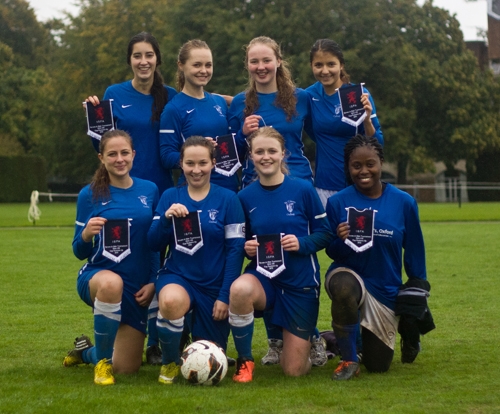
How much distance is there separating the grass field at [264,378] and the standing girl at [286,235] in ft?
0.95

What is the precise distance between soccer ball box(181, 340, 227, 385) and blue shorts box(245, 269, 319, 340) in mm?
577

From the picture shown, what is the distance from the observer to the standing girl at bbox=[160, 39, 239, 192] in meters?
6.35

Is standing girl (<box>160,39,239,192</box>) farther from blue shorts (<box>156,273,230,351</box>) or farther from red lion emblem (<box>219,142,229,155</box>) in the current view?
blue shorts (<box>156,273,230,351</box>)

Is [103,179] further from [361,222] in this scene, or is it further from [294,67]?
[294,67]

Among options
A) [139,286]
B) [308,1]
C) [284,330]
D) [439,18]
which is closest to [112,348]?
[139,286]

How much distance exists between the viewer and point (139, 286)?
19.8ft

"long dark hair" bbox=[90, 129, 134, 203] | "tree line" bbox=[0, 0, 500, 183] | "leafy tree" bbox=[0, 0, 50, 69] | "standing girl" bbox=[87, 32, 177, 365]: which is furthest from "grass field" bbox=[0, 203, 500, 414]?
"leafy tree" bbox=[0, 0, 50, 69]

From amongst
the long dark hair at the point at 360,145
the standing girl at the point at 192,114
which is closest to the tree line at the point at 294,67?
the standing girl at the point at 192,114

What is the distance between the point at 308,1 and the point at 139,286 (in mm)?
34757

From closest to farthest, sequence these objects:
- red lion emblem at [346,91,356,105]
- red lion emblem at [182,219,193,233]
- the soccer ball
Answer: the soccer ball < red lion emblem at [182,219,193,233] < red lion emblem at [346,91,356,105]

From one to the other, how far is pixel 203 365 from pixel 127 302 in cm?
81

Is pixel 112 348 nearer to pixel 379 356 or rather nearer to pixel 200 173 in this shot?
pixel 200 173

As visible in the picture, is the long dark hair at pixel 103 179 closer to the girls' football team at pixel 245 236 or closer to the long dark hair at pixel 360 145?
the girls' football team at pixel 245 236

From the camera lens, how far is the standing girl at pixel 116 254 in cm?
570
